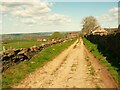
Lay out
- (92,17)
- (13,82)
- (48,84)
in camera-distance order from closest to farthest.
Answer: (48,84)
(13,82)
(92,17)

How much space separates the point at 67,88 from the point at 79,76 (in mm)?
3075

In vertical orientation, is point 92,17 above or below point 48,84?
above

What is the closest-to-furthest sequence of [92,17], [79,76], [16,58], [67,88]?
[67,88], [79,76], [16,58], [92,17]

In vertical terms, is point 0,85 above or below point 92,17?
below

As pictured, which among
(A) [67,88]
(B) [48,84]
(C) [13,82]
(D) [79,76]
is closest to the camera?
(A) [67,88]

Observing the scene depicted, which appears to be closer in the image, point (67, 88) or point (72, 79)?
point (67, 88)

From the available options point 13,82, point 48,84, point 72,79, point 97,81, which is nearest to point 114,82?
point 97,81

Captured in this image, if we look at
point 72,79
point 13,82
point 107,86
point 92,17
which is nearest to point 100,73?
point 72,79

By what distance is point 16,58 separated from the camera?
74.4 feet

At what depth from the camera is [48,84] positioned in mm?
12078

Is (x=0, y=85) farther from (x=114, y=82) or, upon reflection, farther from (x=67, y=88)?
(x=114, y=82)

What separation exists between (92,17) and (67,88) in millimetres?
116677

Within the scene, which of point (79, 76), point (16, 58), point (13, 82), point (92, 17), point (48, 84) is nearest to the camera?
point (48, 84)

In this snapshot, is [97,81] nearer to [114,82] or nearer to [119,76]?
[114,82]
